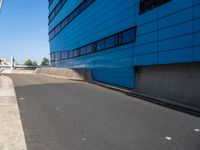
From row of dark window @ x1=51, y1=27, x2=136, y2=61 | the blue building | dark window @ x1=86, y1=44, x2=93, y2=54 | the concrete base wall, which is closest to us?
the concrete base wall

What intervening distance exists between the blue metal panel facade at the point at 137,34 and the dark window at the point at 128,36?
396mm

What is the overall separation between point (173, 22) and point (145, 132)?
9654mm

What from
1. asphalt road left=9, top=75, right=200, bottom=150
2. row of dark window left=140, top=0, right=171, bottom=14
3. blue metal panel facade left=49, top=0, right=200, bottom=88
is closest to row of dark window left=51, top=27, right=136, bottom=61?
blue metal panel facade left=49, top=0, right=200, bottom=88

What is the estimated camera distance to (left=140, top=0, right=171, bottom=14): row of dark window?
56.8ft

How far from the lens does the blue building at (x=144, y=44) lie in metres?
A: 14.4

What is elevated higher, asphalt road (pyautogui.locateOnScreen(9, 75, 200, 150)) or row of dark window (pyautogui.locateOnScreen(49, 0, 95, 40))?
row of dark window (pyautogui.locateOnScreen(49, 0, 95, 40))

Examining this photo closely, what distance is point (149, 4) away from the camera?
18641mm

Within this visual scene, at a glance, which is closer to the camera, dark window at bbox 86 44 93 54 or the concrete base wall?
the concrete base wall

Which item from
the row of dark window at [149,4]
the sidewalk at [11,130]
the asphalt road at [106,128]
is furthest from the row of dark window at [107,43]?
the sidewalk at [11,130]

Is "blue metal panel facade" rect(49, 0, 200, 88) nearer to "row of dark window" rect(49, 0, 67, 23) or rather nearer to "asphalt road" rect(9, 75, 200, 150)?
"asphalt road" rect(9, 75, 200, 150)

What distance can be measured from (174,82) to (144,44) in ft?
14.8

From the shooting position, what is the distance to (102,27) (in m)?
28.0

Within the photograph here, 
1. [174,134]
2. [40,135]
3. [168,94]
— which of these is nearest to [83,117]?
[40,135]

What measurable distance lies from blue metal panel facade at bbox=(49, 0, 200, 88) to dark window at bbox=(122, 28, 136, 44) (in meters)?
0.40
